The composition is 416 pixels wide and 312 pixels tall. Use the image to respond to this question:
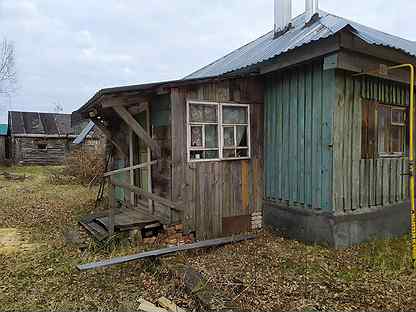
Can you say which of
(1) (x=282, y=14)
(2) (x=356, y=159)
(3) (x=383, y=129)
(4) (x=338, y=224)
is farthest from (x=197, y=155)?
(1) (x=282, y=14)

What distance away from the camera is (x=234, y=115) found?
18.3ft

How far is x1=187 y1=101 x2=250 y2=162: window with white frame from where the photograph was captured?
5180 mm

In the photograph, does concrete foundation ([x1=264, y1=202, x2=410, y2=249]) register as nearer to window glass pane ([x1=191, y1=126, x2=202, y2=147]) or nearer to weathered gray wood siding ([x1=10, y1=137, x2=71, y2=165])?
window glass pane ([x1=191, y1=126, x2=202, y2=147])

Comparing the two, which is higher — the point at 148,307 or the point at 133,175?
the point at 133,175

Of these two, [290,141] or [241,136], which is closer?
[290,141]

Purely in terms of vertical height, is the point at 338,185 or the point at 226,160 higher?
the point at 226,160

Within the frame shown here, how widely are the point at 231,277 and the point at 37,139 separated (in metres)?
23.3

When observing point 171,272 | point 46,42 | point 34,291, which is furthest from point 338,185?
point 46,42

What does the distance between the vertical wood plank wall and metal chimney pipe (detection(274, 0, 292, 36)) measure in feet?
10.4

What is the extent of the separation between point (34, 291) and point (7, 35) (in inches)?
1064

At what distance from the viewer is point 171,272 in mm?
3912

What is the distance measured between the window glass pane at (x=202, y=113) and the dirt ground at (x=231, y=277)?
2.33 metres

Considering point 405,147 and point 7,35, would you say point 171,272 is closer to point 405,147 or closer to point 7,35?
point 405,147

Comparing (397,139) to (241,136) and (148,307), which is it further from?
(148,307)
